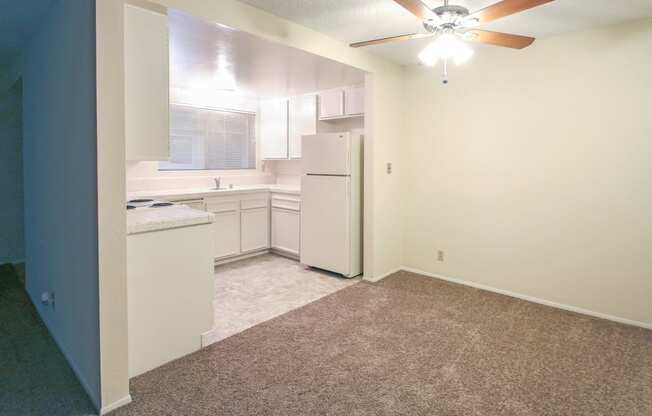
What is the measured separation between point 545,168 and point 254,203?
3.31 meters

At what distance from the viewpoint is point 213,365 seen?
2.41m

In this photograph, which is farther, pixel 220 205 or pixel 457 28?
pixel 220 205

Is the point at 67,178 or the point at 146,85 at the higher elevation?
the point at 146,85

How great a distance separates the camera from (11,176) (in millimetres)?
4707

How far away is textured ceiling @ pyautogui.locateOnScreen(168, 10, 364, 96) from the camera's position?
9.34 feet

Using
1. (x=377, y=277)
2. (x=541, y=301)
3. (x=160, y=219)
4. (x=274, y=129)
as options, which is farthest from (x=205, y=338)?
(x=274, y=129)

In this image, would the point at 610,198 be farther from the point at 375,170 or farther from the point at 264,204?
the point at 264,204

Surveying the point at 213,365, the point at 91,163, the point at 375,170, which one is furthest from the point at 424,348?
the point at 91,163

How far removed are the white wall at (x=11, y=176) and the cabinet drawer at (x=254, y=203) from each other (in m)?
2.73

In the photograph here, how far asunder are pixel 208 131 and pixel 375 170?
251 centimetres

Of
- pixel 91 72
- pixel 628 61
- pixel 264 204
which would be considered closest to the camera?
pixel 91 72

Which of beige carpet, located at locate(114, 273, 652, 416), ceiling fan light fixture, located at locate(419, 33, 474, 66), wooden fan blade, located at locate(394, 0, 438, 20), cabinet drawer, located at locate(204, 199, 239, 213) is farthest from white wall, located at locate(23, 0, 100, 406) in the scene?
ceiling fan light fixture, located at locate(419, 33, 474, 66)

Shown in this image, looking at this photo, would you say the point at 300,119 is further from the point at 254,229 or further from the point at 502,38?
the point at 502,38

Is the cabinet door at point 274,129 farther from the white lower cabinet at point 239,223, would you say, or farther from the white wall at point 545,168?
the white wall at point 545,168
